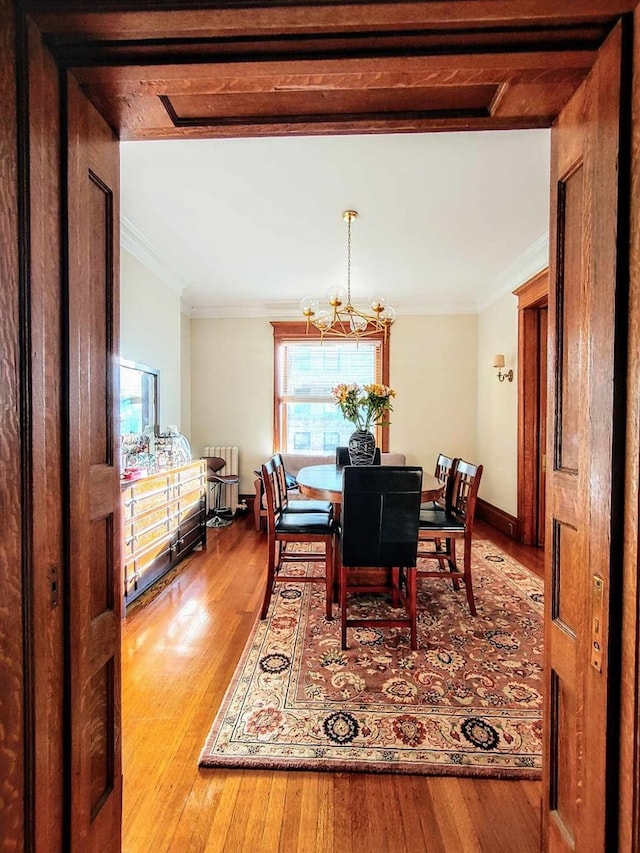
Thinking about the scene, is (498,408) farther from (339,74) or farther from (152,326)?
(339,74)

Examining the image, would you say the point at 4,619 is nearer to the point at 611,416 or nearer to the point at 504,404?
the point at 611,416

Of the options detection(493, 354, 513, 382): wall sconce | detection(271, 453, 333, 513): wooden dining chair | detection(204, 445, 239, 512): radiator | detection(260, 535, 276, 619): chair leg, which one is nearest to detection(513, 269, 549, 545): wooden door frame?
detection(493, 354, 513, 382): wall sconce

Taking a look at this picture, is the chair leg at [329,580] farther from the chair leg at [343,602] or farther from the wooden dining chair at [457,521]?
the wooden dining chair at [457,521]

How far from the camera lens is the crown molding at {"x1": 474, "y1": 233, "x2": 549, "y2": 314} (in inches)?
138

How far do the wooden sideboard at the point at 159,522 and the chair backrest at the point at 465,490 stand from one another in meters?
2.14

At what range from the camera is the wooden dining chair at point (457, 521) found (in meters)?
2.55

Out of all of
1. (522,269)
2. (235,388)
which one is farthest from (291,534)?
(522,269)

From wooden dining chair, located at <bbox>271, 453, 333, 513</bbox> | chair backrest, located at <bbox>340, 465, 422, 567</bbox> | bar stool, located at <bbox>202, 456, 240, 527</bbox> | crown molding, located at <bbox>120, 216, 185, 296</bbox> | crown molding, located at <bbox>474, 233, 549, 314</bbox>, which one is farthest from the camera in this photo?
bar stool, located at <bbox>202, 456, 240, 527</bbox>

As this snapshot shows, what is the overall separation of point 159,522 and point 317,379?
2955mm

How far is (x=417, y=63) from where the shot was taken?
32.7 inches

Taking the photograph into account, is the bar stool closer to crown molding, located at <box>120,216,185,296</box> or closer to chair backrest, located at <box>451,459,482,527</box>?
crown molding, located at <box>120,216,185,296</box>

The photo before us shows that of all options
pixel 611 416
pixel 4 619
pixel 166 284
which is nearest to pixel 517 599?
pixel 611 416

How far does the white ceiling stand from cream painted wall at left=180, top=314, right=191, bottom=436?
67cm

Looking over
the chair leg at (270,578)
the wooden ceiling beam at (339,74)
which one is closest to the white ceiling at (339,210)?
the wooden ceiling beam at (339,74)
